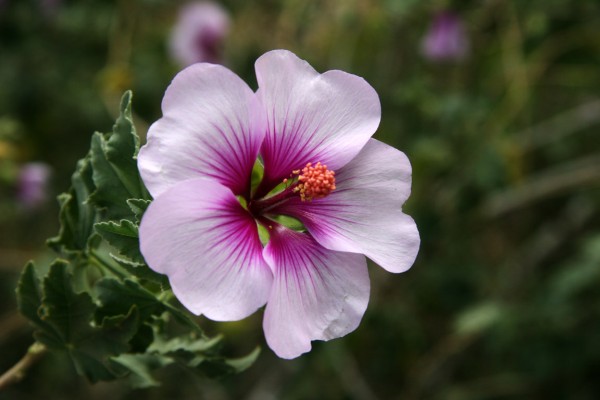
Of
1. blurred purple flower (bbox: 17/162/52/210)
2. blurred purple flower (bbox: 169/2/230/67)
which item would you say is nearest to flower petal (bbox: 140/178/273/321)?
blurred purple flower (bbox: 17/162/52/210)

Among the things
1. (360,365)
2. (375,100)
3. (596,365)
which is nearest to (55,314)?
(375,100)

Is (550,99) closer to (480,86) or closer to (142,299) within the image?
(480,86)

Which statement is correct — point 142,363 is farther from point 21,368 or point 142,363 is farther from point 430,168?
point 430,168

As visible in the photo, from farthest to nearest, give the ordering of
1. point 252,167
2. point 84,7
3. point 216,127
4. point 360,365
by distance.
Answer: point 84,7 < point 360,365 < point 252,167 < point 216,127

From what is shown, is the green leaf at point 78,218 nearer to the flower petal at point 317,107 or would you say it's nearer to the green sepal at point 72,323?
the green sepal at point 72,323

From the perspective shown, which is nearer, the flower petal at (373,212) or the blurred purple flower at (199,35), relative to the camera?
the flower petal at (373,212)

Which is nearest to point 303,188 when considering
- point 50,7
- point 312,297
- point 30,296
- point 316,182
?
point 316,182

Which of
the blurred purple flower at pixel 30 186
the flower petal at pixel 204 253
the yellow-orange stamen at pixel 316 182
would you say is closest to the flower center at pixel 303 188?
the yellow-orange stamen at pixel 316 182
